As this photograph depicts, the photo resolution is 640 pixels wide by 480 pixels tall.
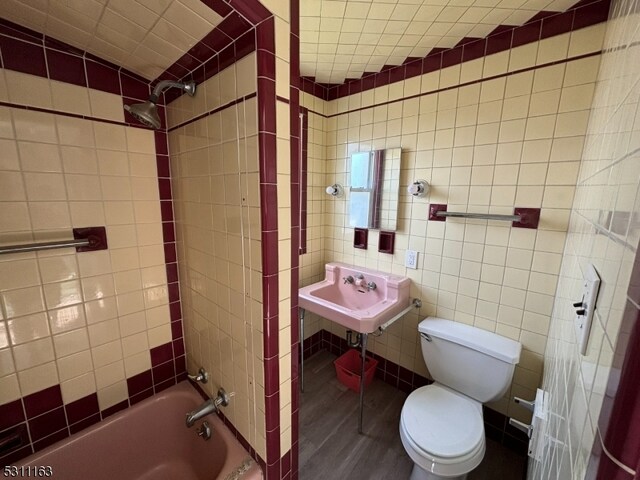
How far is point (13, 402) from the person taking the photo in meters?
1.02

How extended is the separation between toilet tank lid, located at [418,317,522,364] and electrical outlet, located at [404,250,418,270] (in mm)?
359

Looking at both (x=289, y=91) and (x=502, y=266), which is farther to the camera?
(x=502, y=266)

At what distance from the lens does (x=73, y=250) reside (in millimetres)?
1093

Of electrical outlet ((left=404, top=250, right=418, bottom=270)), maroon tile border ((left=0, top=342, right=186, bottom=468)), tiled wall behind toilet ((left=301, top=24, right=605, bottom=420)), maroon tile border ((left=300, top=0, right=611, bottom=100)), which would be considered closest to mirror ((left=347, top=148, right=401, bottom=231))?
tiled wall behind toilet ((left=301, top=24, right=605, bottom=420))

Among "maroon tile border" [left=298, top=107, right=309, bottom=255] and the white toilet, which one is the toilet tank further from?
"maroon tile border" [left=298, top=107, right=309, bottom=255]

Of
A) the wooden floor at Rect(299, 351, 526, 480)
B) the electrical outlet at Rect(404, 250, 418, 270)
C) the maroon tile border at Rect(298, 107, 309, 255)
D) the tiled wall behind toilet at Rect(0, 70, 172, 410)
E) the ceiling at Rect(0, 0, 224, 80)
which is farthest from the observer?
the maroon tile border at Rect(298, 107, 309, 255)

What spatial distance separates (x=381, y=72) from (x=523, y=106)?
90cm

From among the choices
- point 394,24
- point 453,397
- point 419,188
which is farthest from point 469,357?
point 394,24

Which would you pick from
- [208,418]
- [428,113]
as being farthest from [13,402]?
[428,113]

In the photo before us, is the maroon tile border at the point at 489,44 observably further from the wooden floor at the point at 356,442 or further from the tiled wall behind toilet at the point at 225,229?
the wooden floor at the point at 356,442

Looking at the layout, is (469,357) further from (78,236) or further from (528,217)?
(78,236)

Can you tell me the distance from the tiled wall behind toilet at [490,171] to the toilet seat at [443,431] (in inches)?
15.6

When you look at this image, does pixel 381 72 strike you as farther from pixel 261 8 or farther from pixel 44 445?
pixel 44 445

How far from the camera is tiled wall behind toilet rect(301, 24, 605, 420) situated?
1205mm
